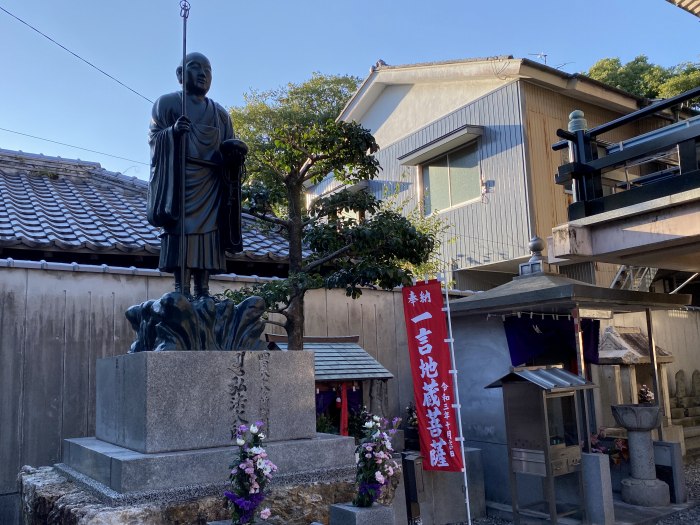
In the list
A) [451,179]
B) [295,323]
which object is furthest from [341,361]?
[451,179]

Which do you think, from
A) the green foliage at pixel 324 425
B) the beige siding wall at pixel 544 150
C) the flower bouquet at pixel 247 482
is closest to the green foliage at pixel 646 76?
the beige siding wall at pixel 544 150

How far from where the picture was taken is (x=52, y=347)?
7590mm

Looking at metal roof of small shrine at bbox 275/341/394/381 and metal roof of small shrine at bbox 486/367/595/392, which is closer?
metal roof of small shrine at bbox 486/367/595/392

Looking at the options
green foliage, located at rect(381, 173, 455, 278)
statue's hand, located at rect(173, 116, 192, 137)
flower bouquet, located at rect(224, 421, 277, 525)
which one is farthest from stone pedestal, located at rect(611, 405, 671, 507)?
statue's hand, located at rect(173, 116, 192, 137)

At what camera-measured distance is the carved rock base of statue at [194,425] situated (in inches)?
174

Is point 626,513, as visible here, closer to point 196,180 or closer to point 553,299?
point 553,299

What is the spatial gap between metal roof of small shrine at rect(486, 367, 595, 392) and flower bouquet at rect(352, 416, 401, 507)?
339 centimetres

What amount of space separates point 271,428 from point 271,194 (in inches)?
130

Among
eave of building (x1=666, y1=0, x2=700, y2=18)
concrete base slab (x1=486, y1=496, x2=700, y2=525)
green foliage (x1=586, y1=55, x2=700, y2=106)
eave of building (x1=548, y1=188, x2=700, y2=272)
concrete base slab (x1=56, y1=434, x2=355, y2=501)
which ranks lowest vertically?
concrete base slab (x1=486, y1=496, x2=700, y2=525)

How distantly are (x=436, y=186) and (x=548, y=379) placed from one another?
411 inches

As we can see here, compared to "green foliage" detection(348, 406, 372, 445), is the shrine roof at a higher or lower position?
higher

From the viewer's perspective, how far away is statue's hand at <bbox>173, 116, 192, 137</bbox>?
5.35m

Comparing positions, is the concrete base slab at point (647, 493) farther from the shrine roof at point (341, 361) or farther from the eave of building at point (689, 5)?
the eave of building at point (689, 5)

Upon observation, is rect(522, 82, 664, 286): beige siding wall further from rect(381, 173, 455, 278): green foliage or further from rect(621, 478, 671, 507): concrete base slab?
rect(621, 478, 671, 507): concrete base slab
